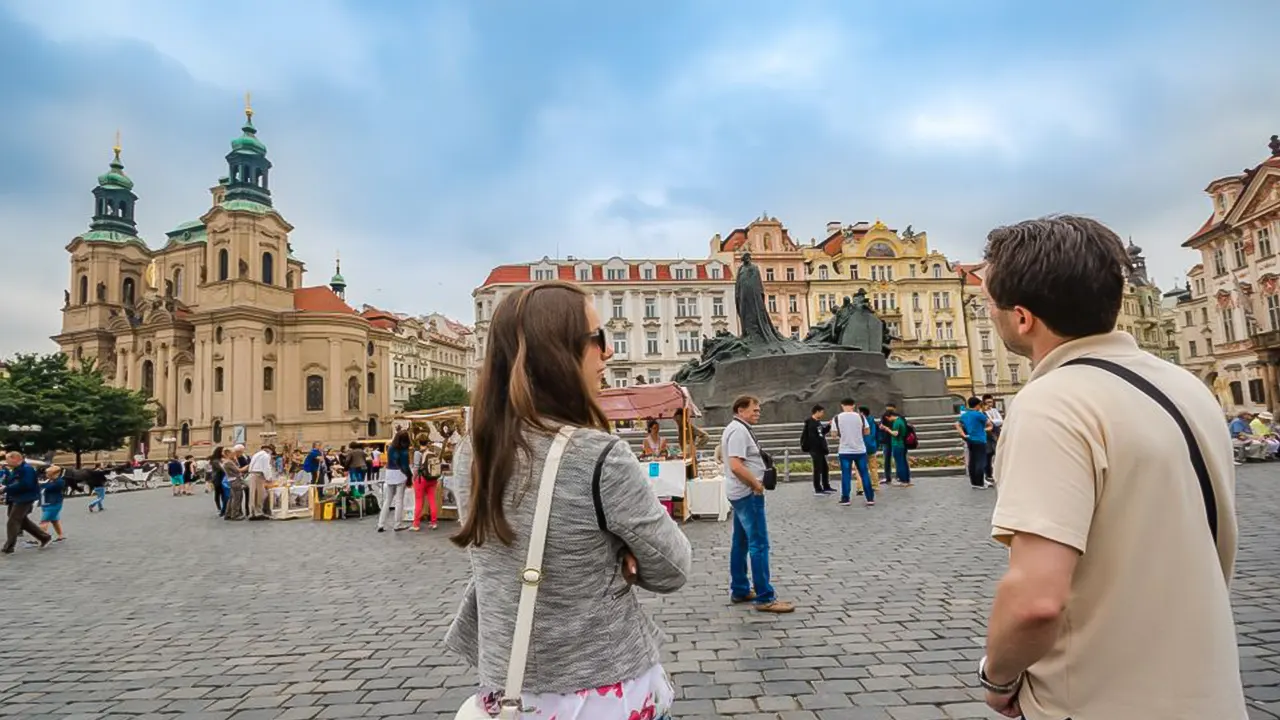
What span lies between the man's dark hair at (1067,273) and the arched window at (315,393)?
67625 millimetres

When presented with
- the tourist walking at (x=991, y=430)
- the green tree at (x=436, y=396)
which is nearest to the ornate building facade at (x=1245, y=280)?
the tourist walking at (x=991, y=430)

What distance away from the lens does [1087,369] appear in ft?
4.68

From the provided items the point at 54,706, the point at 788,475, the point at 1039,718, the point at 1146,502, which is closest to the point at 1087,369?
the point at 1146,502

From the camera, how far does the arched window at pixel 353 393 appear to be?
65.1 meters

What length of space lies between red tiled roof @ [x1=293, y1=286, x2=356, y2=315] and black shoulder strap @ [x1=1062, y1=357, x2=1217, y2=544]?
2811 inches

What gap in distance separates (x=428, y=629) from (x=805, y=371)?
621 inches

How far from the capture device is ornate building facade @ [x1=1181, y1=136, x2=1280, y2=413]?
41594mm

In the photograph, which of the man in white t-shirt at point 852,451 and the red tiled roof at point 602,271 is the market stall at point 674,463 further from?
the red tiled roof at point 602,271

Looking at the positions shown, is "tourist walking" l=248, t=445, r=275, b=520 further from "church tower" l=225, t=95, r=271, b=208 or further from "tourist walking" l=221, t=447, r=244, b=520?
"church tower" l=225, t=95, r=271, b=208

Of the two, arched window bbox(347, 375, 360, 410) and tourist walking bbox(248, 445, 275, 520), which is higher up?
arched window bbox(347, 375, 360, 410)

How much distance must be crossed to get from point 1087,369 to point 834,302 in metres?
65.1

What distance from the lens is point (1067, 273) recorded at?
1.53 meters

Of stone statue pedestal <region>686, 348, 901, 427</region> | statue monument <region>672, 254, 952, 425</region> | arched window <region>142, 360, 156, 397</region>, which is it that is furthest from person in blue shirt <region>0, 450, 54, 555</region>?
arched window <region>142, 360, 156, 397</region>

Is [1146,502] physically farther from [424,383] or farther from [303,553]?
[424,383]
